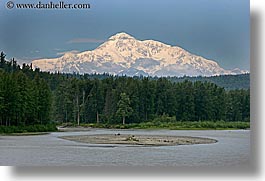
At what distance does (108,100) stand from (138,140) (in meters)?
0.67

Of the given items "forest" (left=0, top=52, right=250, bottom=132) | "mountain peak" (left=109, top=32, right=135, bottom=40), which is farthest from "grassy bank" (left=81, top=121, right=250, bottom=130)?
"mountain peak" (left=109, top=32, right=135, bottom=40)

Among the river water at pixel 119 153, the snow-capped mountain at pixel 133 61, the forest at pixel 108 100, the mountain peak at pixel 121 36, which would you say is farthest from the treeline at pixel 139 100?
the mountain peak at pixel 121 36

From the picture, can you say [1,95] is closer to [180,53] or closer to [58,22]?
[58,22]

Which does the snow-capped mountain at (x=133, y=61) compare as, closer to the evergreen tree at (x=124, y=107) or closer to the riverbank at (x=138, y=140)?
the evergreen tree at (x=124, y=107)

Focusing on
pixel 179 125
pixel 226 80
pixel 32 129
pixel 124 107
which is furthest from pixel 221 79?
pixel 32 129

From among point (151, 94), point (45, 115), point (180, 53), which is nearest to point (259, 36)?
point (180, 53)

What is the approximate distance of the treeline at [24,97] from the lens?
750cm

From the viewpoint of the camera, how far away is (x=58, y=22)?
7.40 metres

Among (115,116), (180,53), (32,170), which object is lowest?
(32,170)

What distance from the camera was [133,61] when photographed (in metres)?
7.77

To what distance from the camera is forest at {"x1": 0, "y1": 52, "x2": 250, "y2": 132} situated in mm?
7566

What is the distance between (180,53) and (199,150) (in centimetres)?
133

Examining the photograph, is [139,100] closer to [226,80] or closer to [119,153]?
[119,153]

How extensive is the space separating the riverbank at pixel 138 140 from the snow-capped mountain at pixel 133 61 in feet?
2.82
